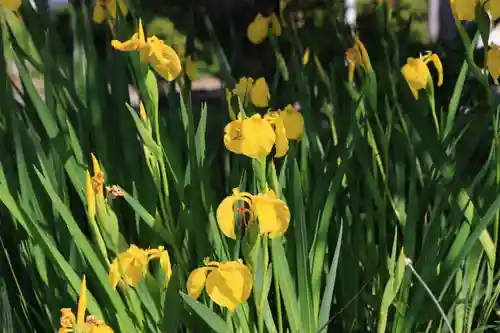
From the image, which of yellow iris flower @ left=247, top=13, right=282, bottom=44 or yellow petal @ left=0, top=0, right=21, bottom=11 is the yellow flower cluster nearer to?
yellow petal @ left=0, top=0, right=21, bottom=11

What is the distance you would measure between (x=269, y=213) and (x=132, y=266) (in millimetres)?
151

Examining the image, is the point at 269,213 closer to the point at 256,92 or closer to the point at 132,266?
the point at 132,266

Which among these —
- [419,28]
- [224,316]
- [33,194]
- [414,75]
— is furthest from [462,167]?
[419,28]

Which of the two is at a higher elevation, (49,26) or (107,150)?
(49,26)

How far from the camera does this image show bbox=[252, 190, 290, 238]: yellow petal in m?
0.53

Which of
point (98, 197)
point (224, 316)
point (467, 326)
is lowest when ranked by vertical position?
point (467, 326)

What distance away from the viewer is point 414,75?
86 cm

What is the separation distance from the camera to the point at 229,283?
1.74 feet

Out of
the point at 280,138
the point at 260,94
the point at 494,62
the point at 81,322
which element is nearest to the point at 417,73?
the point at 494,62

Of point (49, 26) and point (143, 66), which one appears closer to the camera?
point (143, 66)

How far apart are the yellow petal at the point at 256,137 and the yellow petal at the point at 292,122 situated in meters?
0.16

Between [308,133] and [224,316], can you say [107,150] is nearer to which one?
[308,133]

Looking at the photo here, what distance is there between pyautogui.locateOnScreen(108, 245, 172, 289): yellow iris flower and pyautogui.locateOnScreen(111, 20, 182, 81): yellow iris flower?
219 millimetres

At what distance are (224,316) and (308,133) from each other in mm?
429
